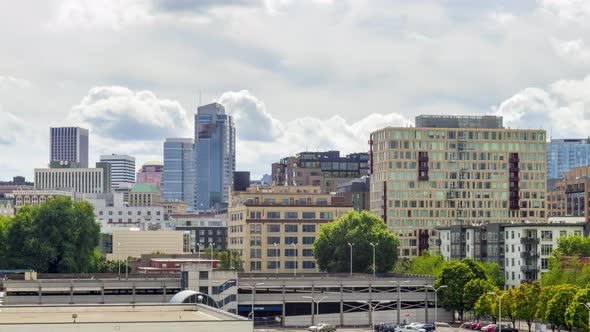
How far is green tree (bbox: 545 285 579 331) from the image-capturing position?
144000 millimetres

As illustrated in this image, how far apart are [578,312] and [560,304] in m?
6.78

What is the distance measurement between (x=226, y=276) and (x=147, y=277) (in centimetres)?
1846

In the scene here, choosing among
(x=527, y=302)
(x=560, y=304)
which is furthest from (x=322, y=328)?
(x=560, y=304)

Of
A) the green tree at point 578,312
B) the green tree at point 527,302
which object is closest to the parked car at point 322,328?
the green tree at point 527,302

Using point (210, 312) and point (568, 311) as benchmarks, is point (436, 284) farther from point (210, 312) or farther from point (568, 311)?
point (210, 312)

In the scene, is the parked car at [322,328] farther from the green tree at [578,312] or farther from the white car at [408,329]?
the green tree at [578,312]

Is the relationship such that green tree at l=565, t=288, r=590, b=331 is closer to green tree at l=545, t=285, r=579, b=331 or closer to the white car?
green tree at l=545, t=285, r=579, b=331

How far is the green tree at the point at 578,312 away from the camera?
5399 inches

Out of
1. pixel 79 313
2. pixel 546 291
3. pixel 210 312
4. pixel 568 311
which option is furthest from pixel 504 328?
pixel 79 313

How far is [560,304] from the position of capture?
474 feet

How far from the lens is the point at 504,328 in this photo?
156 m

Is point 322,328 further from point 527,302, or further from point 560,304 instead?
point 560,304

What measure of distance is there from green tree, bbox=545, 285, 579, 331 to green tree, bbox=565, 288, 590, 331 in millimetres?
4636

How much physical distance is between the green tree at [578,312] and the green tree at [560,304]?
4636 mm
